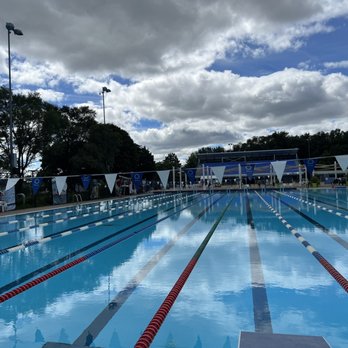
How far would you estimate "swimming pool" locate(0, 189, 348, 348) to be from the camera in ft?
11.1

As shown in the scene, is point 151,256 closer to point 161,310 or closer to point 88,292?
point 88,292

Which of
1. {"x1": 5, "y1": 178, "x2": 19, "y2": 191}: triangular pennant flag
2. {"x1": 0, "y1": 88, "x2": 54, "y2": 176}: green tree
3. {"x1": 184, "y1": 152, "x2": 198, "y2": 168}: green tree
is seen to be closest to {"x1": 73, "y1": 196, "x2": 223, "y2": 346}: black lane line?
{"x1": 5, "y1": 178, "x2": 19, "y2": 191}: triangular pennant flag

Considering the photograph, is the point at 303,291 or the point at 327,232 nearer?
the point at 303,291

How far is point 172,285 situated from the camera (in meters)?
4.79

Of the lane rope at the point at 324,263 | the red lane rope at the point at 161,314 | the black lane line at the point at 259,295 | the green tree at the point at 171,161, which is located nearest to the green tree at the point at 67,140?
the lane rope at the point at 324,263

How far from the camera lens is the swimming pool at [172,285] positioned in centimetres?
338

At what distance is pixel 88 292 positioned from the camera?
15.3 ft

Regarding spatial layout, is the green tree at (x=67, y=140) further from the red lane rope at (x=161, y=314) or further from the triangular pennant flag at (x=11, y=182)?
the red lane rope at (x=161, y=314)

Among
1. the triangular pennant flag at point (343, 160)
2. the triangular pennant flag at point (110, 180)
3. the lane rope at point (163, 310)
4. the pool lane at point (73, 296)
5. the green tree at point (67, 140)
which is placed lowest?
the pool lane at point (73, 296)

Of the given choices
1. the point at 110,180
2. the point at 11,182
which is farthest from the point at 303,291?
the point at 110,180

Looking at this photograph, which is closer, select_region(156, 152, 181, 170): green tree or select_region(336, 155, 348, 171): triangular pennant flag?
select_region(336, 155, 348, 171): triangular pennant flag

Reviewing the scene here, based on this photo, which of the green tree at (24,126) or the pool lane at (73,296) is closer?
the pool lane at (73,296)

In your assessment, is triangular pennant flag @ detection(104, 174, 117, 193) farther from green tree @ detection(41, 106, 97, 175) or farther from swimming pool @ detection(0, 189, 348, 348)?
swimming pool @ detection(0, 189, 348, 348)

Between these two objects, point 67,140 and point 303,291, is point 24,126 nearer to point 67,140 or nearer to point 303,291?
point 67,140
